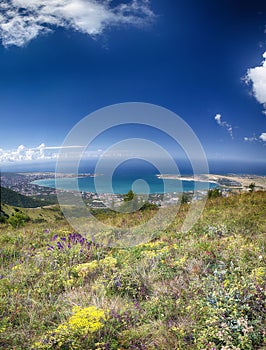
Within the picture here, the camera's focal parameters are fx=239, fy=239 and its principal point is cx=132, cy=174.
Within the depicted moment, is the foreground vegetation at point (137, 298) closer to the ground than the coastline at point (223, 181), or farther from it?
closer to the ground

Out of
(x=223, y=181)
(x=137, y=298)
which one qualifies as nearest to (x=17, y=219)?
(x=137, y=298)

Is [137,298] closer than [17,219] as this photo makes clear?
Yes

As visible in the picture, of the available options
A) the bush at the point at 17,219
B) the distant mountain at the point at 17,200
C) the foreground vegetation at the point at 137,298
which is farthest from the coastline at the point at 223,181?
the distant mountain at the point at 17,200

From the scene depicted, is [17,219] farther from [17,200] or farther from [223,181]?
[17,200]

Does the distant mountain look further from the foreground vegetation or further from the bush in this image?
the foreground vegetation

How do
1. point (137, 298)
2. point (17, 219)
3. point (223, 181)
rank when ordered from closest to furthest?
point (137, 298)
point (17, 219)
point (223, 181)

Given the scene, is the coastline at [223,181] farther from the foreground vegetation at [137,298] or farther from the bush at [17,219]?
the bush at [17,219]

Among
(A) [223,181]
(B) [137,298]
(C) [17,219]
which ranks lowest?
(C) [17,219]

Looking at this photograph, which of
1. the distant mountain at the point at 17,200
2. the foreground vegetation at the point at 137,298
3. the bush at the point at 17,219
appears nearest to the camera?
the foreground vegetation at the point at 137,298
